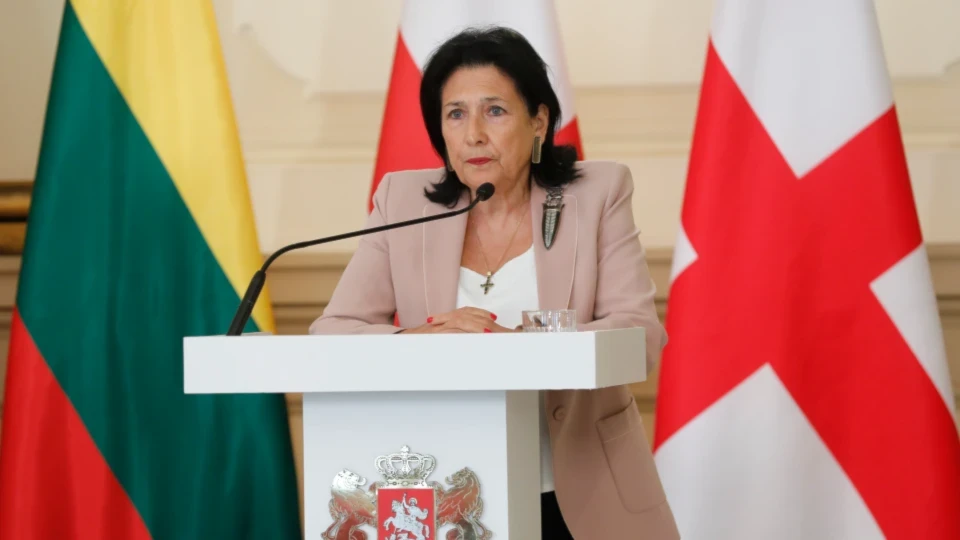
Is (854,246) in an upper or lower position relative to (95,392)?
upper

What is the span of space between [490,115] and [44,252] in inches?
48.3

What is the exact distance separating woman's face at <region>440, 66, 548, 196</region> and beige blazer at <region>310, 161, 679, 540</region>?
0.08m

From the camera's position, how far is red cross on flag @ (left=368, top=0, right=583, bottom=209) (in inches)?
110

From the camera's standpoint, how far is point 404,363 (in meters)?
1.38

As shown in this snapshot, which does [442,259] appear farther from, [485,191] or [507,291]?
[485,191]

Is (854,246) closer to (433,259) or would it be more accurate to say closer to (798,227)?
(798,227)

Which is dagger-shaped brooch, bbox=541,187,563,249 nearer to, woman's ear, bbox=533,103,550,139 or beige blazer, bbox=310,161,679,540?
beige blazer, bbox=310,161,679,540

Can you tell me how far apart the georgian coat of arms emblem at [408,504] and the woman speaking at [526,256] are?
0.41 meters

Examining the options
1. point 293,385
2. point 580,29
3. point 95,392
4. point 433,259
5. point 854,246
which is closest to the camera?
point 293,385

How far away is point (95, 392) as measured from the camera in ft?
8.74

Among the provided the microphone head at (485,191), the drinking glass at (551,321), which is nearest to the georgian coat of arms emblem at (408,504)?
the drinking glass at (551,321)

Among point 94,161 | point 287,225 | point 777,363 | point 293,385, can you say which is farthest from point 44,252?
point 777,363

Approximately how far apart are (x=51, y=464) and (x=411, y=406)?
153 cm

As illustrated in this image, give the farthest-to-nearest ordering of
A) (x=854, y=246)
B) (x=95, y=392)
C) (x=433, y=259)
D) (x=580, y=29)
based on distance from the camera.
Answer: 1. (x=580, y=29)
2. (x=95, y=392)
3. (x=854, y=246)
4. (x=433, y=259)
